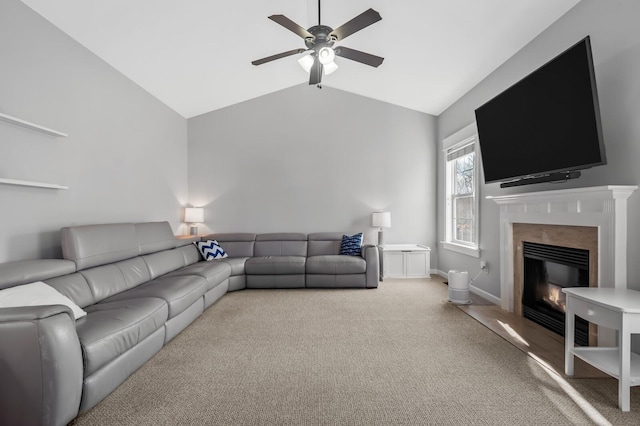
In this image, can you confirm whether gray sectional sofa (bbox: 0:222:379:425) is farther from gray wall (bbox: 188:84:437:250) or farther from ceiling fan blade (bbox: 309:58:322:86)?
ceiling fan blade (bbox: 309:58:322:86)

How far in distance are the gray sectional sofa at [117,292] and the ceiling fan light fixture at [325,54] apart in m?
2.44

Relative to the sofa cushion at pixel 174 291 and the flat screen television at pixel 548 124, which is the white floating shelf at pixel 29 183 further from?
the flat screen television at pixel 548 124

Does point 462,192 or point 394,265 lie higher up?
point 462,192

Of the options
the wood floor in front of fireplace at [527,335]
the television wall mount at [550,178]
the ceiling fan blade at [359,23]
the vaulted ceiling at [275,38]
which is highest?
the vaulted ceiling at [275,38]

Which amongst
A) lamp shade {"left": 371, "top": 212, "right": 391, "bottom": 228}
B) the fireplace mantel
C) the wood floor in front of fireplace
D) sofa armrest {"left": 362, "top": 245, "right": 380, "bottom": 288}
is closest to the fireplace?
the wood floor in front of fireplace

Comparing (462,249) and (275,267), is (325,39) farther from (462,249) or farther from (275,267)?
(462,249)

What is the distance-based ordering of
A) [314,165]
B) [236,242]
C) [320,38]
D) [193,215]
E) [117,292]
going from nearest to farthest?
[320,38], [117,292], [236,242], [193,215], [314,165]

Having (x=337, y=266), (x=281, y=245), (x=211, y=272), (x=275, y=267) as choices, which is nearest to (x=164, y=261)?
(x=211, y=272)

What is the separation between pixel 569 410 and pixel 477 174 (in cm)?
309

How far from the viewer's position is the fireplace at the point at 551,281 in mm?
2598

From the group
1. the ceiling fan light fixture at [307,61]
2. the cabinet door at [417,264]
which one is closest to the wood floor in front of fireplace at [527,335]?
the cabinet door at [417,264]

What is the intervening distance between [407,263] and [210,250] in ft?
10.3

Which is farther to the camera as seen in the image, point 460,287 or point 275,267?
point 275,267

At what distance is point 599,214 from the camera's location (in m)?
2.30
